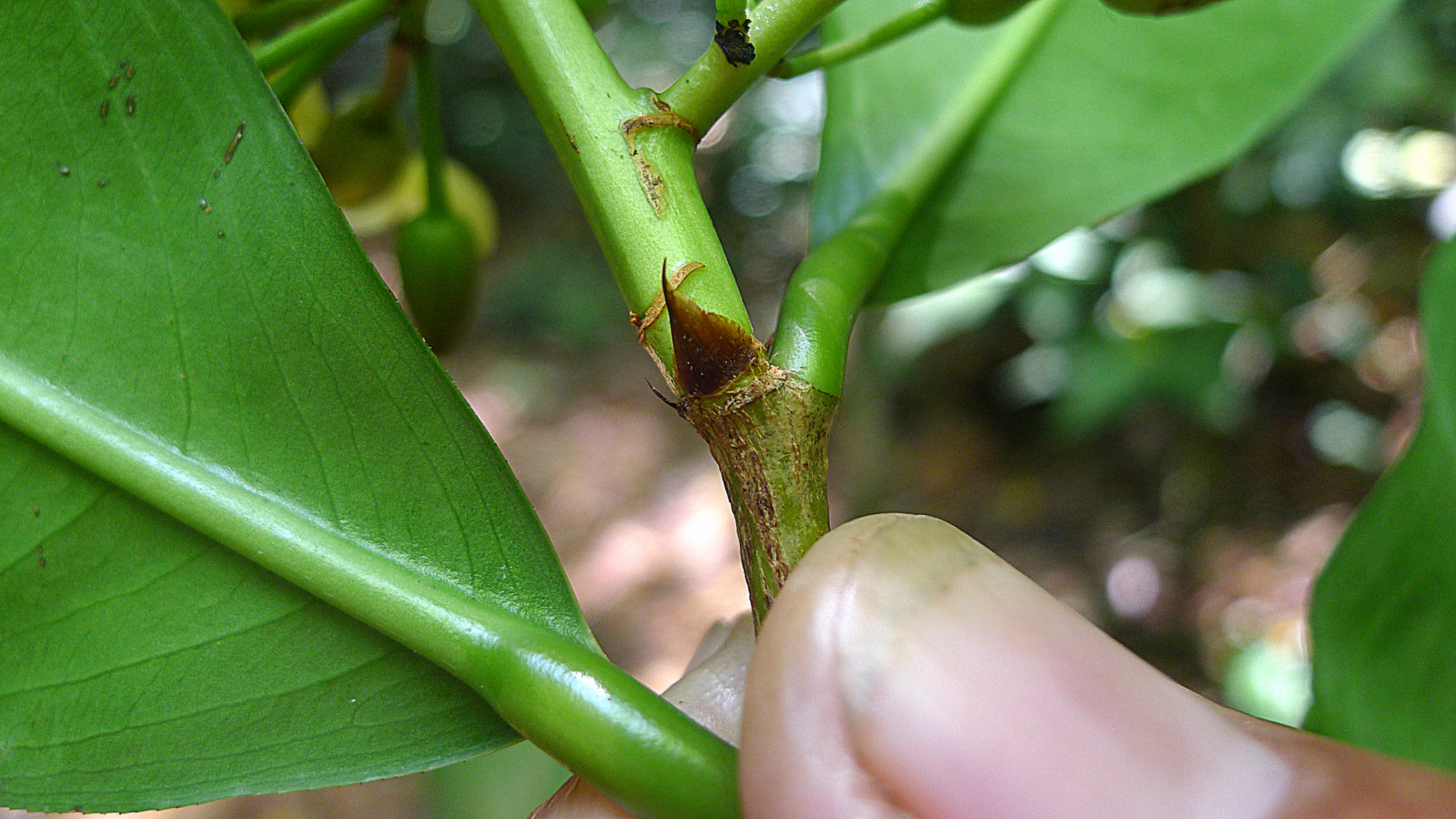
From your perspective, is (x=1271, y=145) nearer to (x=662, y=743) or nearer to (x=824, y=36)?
(x=824, y=36)

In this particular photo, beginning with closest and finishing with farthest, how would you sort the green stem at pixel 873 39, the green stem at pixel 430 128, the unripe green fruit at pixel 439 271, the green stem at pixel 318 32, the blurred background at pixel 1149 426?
the green stem at pixel 873 39
the green stem at pixel 318 32
the green stem at pixel 430 128
the unripe green fruit at pixel 439 271
the blurred background at pixel 1149 426

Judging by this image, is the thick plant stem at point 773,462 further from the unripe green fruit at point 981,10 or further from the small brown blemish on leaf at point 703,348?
the unripe green fruit at point 981,10

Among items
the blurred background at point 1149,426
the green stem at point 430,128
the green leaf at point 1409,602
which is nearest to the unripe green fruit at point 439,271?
the green stem at point 430,128

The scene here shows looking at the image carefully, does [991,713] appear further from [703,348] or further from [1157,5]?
[1157,5]

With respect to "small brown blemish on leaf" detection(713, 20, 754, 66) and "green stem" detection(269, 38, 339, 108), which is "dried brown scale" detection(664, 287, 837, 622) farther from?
"green stem" detection(269, 38, 339, 108)

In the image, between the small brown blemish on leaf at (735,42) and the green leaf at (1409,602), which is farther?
the green leaf at (1409,602)

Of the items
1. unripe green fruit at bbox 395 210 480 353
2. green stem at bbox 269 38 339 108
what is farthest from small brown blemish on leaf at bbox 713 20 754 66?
unripe green fruit at bbox 395 210 480 353

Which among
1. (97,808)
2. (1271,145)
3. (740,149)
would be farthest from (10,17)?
(740,149)
